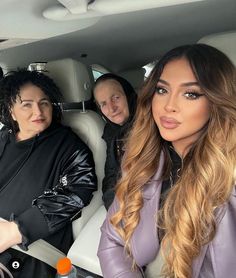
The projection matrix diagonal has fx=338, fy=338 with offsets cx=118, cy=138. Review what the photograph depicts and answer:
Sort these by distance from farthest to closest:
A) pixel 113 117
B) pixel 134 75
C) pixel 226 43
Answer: pixel 134 75
pixel 113 117
pixel 226 43

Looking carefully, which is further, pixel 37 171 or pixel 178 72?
pixel 37 171

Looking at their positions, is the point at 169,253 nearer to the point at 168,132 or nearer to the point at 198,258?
the point at 198,258

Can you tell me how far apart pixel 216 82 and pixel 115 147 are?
828 mm

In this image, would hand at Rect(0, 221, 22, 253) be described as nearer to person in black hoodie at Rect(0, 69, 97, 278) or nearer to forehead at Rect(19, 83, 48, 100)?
person in black hoodie at Rect(0, 69, 97, 278)

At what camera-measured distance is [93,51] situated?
2291 mm

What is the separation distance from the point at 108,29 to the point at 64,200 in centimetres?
92

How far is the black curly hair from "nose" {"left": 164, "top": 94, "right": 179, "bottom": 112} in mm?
962

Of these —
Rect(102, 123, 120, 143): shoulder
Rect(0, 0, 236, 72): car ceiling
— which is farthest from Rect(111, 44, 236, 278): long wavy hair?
Rect(102, 123, 120, 143): shoulder

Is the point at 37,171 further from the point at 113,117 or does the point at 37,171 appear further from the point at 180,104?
the point at 180,104

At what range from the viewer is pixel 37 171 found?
5.66 feet

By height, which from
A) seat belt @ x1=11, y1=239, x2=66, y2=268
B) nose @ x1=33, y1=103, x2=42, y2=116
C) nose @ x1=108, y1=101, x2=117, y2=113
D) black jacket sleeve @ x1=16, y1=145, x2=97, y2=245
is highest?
nose @ x1=33, y1=103, x2=42, y2=116

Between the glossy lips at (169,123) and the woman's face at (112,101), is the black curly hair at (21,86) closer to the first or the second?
A: the woman's face at (112,101)

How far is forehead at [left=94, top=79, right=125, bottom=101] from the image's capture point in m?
1.97

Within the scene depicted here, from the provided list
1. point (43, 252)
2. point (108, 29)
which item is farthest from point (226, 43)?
point (43, 252)
